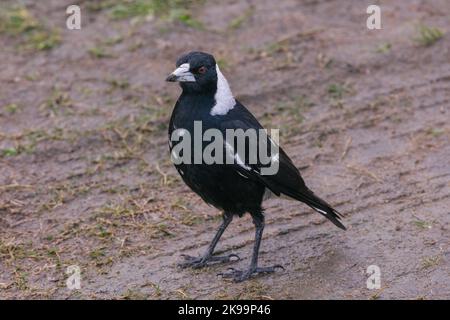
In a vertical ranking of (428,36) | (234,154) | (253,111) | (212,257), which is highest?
(428,36)

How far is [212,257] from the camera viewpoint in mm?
5500

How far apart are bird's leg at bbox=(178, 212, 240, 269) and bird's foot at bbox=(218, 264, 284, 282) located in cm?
15

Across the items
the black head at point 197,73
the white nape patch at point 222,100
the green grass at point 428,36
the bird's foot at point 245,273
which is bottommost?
the bird's foot at point 245,273

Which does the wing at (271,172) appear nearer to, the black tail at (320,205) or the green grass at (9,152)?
the black tail at (320,205)

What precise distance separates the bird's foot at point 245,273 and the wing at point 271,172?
466 millimetres

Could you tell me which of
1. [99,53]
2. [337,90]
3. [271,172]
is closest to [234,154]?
[271,172]

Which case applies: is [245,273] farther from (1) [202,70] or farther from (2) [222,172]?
(1) [202,70]

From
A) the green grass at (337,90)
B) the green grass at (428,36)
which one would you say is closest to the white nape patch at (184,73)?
the green grass at (337,90)

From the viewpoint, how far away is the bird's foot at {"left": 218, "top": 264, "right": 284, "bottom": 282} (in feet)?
17.2

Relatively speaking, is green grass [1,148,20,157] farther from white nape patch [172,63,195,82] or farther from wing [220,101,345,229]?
wing [220,101,345,229]

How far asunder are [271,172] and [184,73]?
0.82 m

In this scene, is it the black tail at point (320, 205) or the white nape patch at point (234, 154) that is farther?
the black tail at point (320, 205)

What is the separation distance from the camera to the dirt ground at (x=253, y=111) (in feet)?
17.4

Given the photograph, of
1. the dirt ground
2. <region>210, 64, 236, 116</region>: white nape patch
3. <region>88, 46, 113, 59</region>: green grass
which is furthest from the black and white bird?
<region>88, 46, 113, 59</region>: green grass
